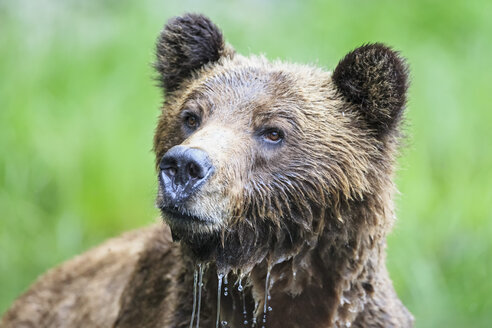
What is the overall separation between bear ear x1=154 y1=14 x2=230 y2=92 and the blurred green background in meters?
3.10

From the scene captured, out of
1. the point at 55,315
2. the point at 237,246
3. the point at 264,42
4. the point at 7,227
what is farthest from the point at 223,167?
the point at 264,42

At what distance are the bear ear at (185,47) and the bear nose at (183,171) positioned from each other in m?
1.40

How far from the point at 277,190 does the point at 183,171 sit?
66cm

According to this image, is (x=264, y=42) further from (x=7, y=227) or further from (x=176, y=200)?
Answer: (x=176, y=200)

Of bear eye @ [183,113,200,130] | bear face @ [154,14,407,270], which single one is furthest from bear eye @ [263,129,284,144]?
bear eye @ [183,113,200,130]

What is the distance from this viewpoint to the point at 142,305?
18.8 ft

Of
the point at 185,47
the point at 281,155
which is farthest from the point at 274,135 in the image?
the point at 185,47

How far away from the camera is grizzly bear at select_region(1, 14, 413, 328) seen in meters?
4.70

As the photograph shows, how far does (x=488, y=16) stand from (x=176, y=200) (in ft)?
26.5

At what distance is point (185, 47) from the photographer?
566 centimetres

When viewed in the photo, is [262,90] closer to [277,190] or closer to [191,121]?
[191,121]

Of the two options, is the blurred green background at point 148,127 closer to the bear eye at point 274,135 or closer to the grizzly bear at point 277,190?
the grizzly bear at point 277,190

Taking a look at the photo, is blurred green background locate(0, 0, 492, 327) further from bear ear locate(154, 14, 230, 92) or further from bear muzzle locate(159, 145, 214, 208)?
bear muzzle locate(159, 145, 214, 208)

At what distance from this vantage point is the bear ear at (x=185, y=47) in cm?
563
